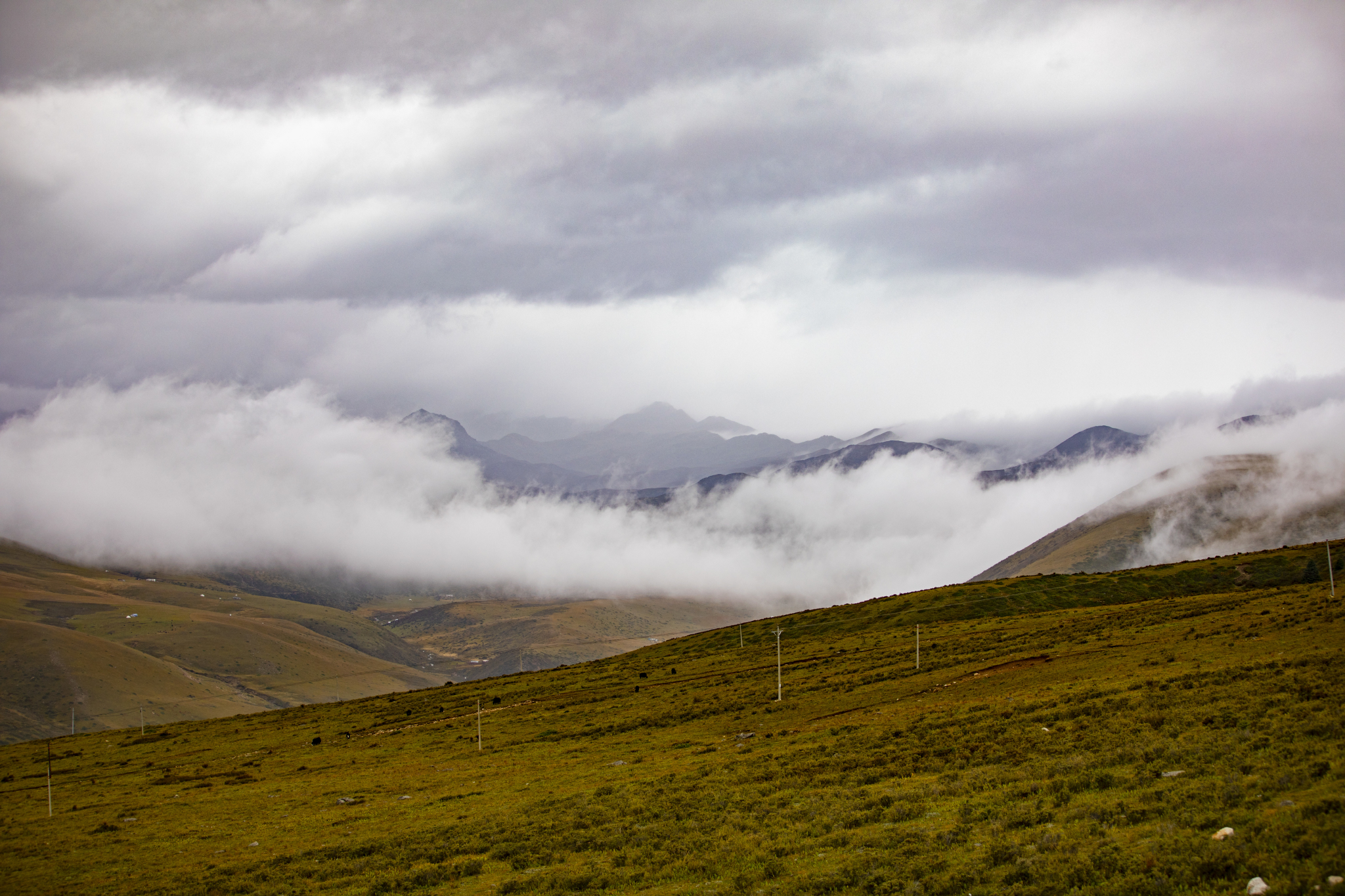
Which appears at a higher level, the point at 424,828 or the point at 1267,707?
the point at 1267,707

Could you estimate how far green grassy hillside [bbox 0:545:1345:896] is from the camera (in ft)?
79.8

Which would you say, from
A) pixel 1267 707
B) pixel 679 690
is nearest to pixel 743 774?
pixel 1267 707

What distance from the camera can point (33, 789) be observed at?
3307 inches

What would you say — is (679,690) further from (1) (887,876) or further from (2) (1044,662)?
(1) (887,876)

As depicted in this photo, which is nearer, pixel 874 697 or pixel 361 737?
pixel 874 697

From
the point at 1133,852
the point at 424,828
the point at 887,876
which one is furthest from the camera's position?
the point at 424,828

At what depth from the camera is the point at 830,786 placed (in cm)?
3922

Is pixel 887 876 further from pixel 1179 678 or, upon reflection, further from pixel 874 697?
pixel 874 697

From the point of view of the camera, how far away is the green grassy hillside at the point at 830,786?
24.3 metres

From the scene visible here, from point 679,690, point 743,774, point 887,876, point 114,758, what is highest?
point 887,876

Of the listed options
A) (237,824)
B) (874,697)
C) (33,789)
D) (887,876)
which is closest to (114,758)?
(33,789)

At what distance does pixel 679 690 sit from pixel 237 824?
50.2m

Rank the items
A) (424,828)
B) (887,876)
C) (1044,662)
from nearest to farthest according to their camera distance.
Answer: (887,876) < (424,828) < (1044,662)

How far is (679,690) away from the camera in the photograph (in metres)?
95.2
